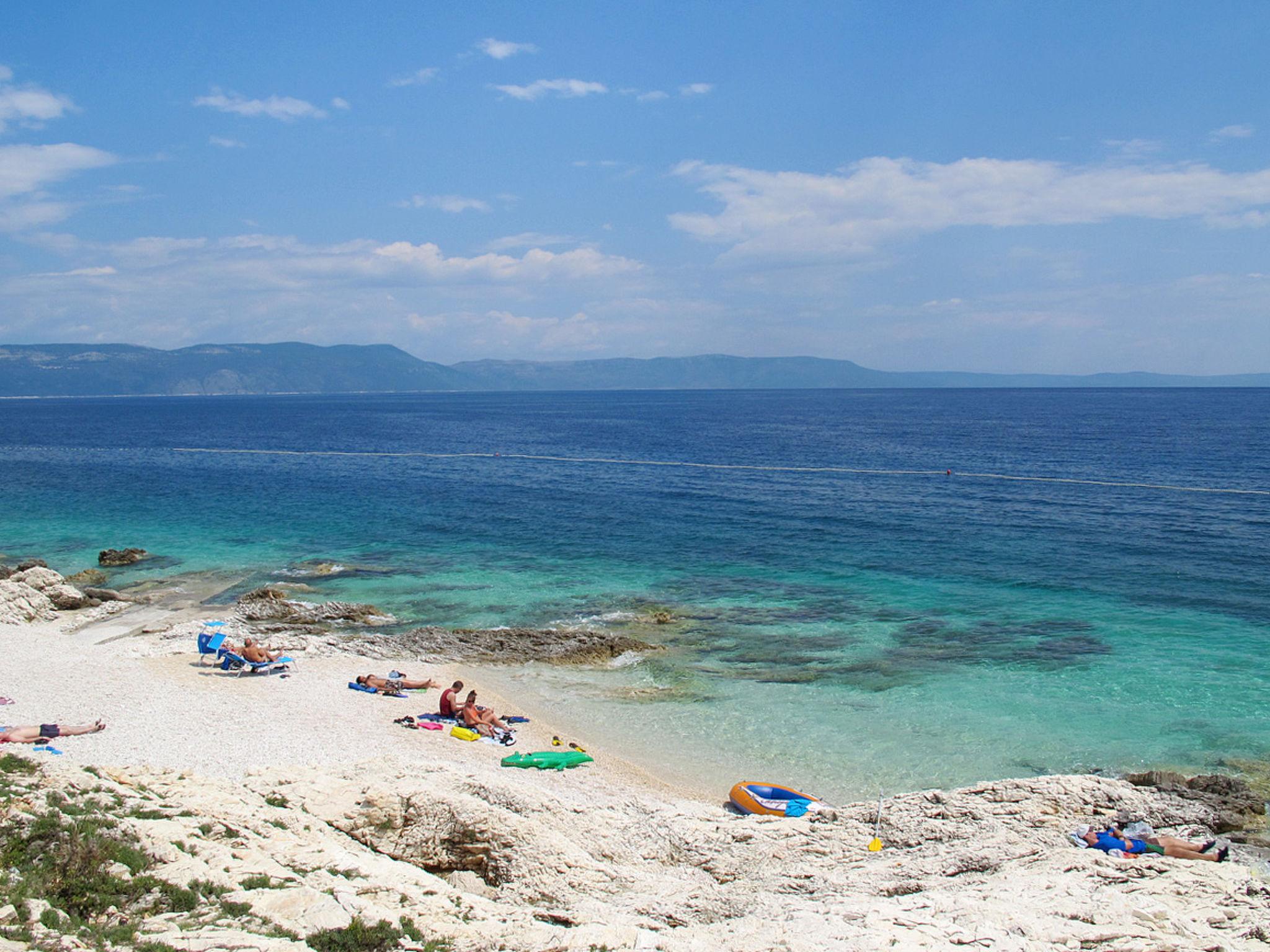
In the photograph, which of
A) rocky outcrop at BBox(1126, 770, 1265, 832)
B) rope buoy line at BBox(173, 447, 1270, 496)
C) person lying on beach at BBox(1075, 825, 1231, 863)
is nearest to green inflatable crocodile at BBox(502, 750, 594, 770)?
person lying on beach at BBox(1075, 825, 1231, 863)

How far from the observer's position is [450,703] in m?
23.5

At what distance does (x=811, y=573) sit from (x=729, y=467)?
38.0 meters

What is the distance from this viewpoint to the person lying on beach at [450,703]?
23.5 metres

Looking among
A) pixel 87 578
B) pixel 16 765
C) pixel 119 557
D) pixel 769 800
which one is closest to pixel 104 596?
pixel 87 578

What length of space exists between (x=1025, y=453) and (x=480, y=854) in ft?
271

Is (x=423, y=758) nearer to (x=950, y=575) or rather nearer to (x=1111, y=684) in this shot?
(x=1111, y=684)

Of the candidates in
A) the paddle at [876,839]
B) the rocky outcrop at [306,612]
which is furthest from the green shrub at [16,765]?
the rocky outcrop at [306,612]

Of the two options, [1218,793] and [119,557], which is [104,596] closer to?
[119,557]

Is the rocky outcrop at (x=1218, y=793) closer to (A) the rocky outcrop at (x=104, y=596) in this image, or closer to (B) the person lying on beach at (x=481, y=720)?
(B) the person lying on beach at (x=481, y=720)

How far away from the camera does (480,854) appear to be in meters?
14.1

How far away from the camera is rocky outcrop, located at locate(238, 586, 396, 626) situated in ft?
108

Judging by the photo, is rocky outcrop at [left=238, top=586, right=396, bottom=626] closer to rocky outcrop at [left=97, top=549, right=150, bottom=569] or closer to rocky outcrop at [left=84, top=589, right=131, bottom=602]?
rocky outcrop at [left=84, top=589, right=131, bottom=602]

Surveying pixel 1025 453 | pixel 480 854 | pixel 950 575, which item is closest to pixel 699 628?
pixel 950 575

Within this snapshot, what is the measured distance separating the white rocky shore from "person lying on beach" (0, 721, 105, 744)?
0.28 m
